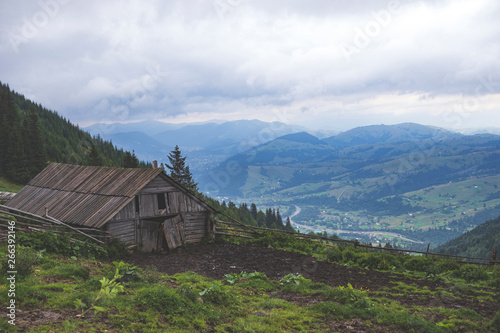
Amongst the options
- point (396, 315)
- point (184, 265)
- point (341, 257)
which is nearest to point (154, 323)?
point (396, 315)

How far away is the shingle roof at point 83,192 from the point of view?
20.6 metres

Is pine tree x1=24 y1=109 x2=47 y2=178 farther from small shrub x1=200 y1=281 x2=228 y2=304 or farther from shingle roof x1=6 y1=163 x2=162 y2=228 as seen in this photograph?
small shrub x1=200 y1=281 x2=228 y2=304

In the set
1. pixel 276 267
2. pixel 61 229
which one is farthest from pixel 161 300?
pixel 61 229

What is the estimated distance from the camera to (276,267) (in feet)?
62.3

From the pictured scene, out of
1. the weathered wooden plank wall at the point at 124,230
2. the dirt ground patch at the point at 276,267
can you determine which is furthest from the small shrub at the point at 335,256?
the weathered wooden plank wall at the point at 124,230

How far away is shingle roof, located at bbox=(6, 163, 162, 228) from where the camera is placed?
20578mm

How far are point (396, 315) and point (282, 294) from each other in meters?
4.64

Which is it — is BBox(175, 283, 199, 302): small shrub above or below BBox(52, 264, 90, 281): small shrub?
below

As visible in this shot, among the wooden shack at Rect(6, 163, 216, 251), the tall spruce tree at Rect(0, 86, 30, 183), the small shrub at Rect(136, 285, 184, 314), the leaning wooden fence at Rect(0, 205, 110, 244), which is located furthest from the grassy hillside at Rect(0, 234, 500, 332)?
the tall spruce tree at Rect(0, 86, 30, 183)

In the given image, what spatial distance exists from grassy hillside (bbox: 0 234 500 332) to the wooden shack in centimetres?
402

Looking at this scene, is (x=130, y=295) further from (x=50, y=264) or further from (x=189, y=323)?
(x=50, y=264)

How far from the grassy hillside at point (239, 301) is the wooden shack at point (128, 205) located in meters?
4.02

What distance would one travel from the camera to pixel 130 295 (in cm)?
1050

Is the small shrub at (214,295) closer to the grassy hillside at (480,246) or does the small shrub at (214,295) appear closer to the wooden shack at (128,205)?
the wooden shack at (128,205)
